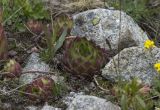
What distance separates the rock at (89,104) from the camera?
108 inches

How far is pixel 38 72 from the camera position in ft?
10.2

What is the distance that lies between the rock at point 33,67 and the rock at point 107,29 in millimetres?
428

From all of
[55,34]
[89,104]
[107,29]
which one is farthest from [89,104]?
[107,29]

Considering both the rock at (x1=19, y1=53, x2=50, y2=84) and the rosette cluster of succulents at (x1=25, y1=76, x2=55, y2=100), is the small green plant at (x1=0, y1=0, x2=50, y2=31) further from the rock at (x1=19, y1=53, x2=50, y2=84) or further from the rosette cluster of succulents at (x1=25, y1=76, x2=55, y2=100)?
the rosette cluster of succulents at (x1=25, y1=76, x2=55, y2=100)

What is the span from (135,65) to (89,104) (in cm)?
55

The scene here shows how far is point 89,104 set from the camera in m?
2.75

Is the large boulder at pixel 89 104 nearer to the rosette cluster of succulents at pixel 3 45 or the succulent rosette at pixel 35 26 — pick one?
the rosette cluster of succulents at pixel 3 45

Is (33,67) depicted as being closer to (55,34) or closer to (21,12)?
(55,34)

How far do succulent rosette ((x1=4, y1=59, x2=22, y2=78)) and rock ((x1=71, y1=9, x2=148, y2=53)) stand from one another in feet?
2.09

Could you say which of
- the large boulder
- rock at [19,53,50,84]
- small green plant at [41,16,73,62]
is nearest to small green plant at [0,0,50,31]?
small green plant at [41,16,73,62]

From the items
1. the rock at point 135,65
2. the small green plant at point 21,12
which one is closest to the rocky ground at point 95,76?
the rock at point 135,65

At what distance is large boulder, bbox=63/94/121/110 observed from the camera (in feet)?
8.99

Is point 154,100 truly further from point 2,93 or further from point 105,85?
point 2,93

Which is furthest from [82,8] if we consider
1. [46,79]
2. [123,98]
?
[123,98]
